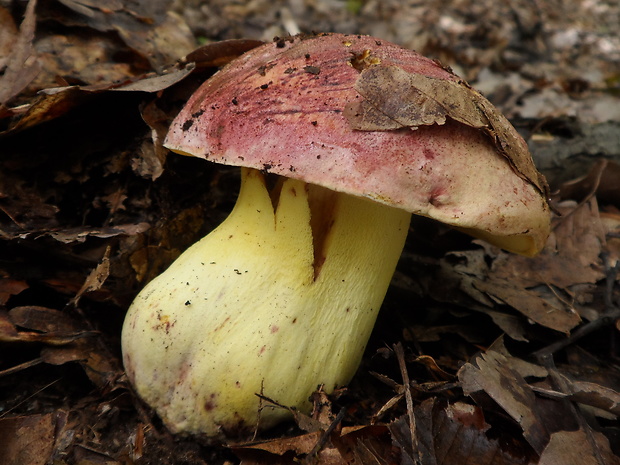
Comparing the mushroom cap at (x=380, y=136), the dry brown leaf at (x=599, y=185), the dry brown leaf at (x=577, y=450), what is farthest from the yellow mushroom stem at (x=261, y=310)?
the dry brown leaf at (x=599, y=185)

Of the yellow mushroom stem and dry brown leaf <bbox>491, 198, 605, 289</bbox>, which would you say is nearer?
the yellow mushroom stem

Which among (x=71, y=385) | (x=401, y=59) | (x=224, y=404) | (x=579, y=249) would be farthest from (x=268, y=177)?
(x=579, y=249)

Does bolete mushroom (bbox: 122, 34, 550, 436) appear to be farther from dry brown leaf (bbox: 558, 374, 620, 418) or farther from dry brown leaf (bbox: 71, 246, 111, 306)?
dry brown leaf (bbox: 558, 374, 620, 418)

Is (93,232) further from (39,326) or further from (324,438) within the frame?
(324,438)

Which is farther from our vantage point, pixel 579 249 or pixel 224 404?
pixel 579 249

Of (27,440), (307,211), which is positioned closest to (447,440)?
(307,211)

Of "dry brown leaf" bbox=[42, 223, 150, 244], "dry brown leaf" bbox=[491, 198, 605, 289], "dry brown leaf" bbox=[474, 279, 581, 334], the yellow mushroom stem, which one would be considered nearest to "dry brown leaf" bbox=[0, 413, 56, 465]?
the yellow mushroom stem

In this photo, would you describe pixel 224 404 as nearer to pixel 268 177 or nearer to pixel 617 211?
pixel 268 177
